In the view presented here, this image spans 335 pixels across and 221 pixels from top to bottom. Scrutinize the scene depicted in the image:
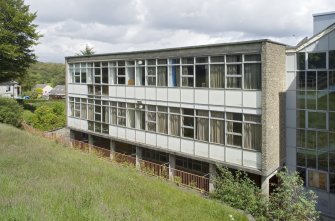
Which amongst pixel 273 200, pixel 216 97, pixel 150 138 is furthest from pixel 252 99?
pixel 150 138

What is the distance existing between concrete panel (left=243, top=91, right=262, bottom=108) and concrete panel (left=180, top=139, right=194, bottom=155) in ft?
13.7

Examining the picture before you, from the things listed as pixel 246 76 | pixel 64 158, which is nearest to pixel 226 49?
pixel 246 76

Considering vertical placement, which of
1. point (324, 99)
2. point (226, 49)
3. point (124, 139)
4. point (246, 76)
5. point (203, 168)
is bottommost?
point (203, 168)

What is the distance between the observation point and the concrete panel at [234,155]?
54.1ft

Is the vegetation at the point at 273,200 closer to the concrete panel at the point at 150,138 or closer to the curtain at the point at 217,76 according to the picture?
the curtain at the point at 217,76

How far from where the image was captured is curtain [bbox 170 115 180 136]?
19516 millimetres

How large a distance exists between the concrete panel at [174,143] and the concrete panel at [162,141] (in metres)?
0.27

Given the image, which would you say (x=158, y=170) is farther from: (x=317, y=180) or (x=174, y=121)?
(x=317, y=180)

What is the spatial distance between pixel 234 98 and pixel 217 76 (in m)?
1.53

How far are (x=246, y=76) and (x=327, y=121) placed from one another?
4237 millimetres

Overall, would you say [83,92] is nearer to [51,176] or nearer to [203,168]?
[203,168]

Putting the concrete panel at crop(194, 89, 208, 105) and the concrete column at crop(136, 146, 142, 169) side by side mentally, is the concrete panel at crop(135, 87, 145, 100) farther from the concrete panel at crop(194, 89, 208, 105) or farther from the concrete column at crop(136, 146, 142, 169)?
the concrete panel at crop(194, 89, 208, 105)

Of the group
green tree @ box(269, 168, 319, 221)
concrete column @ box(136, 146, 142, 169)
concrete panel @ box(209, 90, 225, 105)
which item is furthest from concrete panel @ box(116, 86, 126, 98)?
→ green tree @ box(269, 168, 319, 221)

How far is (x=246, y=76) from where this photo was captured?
16.0 m
